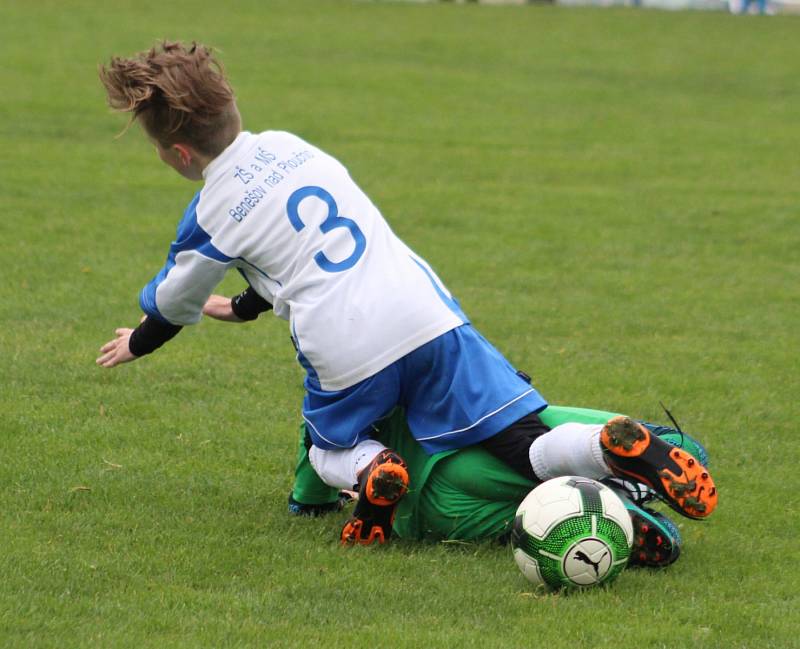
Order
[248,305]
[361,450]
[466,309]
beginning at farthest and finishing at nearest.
→ [466,309], [248,305], [361,450]

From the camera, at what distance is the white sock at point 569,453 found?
412 centimetres

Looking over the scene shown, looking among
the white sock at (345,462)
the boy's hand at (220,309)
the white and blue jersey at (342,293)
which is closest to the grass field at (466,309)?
the white sock at (345,462)

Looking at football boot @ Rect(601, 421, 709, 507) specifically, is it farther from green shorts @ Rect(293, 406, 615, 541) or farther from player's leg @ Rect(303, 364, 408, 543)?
player's leg @ Rect(303, 364, 408, 543)

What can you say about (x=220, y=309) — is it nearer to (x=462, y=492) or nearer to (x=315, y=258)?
(x=315, y=258)

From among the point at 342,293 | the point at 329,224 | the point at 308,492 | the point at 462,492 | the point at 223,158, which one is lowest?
the point at 308,492

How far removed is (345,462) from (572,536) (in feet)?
2.78

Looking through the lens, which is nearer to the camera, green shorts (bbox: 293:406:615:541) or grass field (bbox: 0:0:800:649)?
grass field (bbox: 0:0:800:649)

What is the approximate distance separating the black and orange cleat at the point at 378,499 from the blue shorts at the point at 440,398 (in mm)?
164

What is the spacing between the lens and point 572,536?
3.96m

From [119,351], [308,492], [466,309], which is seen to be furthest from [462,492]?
[466,309]

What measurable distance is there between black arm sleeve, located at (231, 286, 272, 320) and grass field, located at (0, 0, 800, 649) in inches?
26.2

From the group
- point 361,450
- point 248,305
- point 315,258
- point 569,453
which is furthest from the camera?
point 248,305

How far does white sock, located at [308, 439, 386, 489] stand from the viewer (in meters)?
4.36

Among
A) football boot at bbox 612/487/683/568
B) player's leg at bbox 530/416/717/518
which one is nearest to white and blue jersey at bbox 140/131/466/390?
player's leg at bbox 530/416/717/518
